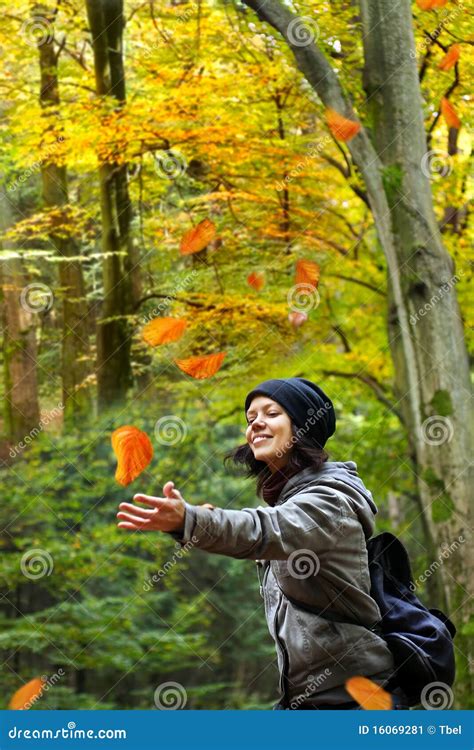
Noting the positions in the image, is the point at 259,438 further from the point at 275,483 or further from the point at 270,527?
the point at 270,527

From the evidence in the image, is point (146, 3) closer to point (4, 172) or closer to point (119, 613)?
point (4, 172)

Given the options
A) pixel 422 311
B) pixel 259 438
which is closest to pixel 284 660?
pixel 259 438

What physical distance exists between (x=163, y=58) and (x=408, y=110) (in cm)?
369

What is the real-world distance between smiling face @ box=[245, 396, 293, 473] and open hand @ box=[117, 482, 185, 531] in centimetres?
54

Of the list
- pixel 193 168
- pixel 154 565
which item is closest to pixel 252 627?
pixel 154 565

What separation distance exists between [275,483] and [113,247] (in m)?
8.59

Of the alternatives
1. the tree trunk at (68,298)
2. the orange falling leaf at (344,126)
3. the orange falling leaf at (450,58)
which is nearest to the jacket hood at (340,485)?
the orange falling leaf at (344,126)

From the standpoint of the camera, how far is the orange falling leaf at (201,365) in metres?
9.65

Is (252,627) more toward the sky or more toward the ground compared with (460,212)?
more toward the ground

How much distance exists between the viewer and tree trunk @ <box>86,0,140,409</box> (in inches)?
413

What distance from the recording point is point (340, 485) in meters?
2.30

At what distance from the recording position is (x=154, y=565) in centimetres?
1371

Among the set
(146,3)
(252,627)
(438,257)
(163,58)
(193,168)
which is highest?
(146,3)

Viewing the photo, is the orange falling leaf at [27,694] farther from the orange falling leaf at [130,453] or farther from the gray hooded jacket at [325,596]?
the gray hooded jacket at [325,596]
